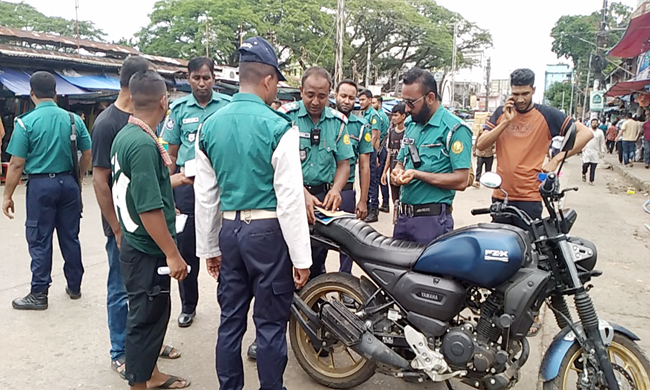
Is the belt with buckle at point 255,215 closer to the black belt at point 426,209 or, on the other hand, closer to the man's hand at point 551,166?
the black belt at point 426,209

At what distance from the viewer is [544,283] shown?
96.7 inches

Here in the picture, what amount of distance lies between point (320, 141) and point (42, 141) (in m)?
2.23

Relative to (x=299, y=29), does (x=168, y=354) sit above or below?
below

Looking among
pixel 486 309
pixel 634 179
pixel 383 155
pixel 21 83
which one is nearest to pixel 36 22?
pixel 21 83

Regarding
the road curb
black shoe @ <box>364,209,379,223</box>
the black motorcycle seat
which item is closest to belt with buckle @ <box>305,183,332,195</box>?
the black motorcycle seat

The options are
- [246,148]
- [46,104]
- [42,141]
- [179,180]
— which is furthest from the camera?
[46,104]

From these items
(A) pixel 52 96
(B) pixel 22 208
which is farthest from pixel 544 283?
(B) pixel 22 208

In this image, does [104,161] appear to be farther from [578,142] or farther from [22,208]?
[22,208]

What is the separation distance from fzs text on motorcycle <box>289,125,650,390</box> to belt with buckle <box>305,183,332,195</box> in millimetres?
974

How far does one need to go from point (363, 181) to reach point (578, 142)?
5.89 ft

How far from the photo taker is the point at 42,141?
4.03 m

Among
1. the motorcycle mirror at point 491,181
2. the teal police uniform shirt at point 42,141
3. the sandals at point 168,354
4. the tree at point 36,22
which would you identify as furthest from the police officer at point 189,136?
the tree at point 36,22

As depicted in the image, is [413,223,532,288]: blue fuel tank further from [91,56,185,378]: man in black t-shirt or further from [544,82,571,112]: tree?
[544,82,571,112]: tree

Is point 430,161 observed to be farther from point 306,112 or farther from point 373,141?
point 373,141
